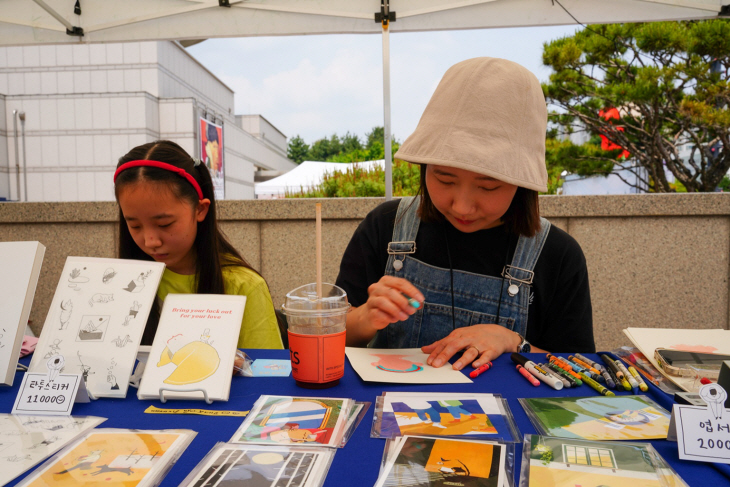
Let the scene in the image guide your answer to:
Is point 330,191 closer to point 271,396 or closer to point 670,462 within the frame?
point 271,396

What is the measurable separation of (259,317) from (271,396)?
69 centimetres

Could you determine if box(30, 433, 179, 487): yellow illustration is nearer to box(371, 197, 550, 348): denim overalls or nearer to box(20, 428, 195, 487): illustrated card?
box(20, 428, 195, 487): illustrated card

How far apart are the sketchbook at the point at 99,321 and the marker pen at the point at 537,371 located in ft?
2.76

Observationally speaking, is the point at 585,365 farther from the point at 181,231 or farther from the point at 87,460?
the point at 181,231

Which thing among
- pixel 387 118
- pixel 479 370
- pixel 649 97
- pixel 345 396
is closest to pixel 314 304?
pixel 345 396

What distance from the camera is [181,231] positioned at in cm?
158

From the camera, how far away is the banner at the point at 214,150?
45.1 ft

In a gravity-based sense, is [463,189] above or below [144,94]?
below

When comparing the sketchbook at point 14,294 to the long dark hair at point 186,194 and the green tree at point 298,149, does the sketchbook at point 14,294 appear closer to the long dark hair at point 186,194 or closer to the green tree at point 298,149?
the long dark hair at point 186,194

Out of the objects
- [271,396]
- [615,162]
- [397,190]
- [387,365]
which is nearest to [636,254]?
[397,190]

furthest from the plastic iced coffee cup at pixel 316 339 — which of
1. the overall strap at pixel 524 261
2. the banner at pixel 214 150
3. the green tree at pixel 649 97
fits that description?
the banner at pixel 214 150

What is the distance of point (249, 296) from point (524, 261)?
928 millimetres

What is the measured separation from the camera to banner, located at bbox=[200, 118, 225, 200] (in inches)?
541

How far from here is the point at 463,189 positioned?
4.04ft
